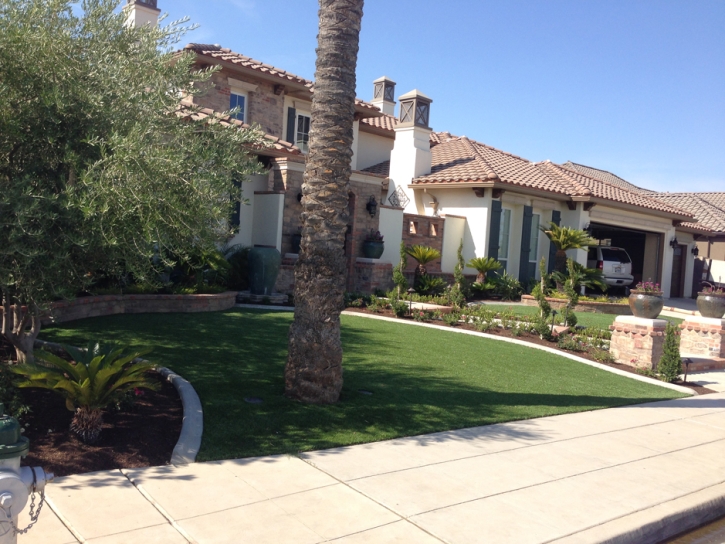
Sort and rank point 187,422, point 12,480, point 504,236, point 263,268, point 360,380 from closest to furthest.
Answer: point 12,480
point 187,422
point 360,380
point 263,268
point 504,236

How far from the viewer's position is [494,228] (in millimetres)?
21781

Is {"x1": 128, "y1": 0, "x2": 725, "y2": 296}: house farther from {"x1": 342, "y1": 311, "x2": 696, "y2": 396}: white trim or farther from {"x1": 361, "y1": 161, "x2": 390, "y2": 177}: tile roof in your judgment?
{"x1": 342, "y1": 311, "x2": 696, "y2": 396}: white trim

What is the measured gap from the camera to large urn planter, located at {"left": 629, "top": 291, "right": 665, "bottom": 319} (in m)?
11.4

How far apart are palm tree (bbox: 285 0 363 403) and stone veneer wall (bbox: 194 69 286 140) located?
11325 mm

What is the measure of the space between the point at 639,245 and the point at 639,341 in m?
19.3

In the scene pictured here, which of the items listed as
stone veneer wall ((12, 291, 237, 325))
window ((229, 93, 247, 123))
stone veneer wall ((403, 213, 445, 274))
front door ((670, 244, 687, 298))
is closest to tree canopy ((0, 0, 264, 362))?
stone veneer wall ((12, 291, 237, 325))

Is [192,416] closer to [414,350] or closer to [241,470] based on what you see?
[241,470]

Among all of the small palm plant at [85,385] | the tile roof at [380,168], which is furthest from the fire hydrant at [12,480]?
the tile roof at [380,168]

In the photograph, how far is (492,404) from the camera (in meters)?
8.16

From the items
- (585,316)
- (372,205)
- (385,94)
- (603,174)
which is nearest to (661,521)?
(585,316)

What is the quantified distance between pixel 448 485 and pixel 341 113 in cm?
413

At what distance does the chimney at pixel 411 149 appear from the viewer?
23.2 m

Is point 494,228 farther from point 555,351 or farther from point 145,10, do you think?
point 145,10

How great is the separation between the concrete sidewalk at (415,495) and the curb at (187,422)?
0.16m
